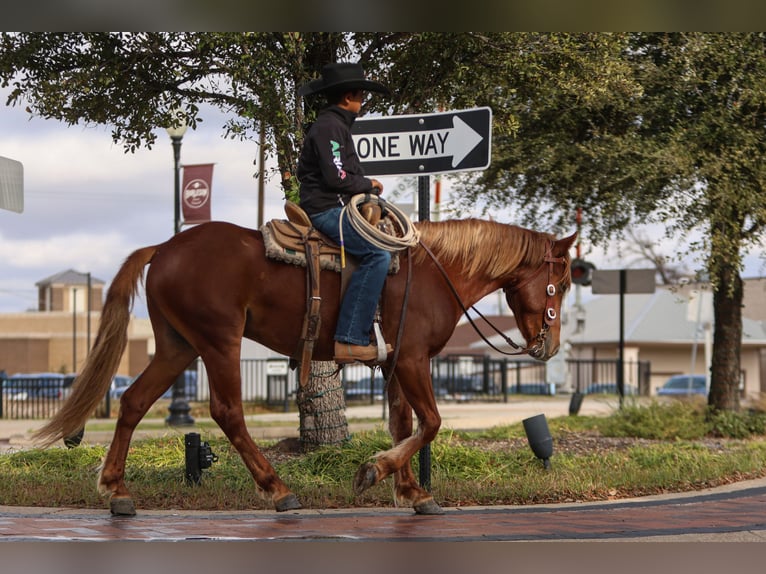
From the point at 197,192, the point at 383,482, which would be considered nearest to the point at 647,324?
the point at 197,192

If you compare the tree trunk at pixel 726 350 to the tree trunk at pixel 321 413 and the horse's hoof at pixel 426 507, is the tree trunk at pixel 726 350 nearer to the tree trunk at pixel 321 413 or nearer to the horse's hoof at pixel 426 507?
the tree trunk at pixel 321 413

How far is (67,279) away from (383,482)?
99.2 metres

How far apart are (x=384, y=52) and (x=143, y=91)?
8.40 ft

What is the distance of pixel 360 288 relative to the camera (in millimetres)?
7195

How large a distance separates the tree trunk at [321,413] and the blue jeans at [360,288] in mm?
3266

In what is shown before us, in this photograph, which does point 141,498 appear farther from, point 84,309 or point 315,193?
point 84,309

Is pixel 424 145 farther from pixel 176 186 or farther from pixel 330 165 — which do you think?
pixel 176 186

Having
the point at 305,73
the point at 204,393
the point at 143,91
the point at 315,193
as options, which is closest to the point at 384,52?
the point at 305,73

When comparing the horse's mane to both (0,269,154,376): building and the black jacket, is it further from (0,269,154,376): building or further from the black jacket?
(0,269,154,376): building

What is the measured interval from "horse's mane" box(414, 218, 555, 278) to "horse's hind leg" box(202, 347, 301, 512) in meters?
1.51

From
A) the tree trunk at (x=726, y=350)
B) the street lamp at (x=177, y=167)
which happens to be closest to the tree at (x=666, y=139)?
the tree trunk at (x=726, y=350)

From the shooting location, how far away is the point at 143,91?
11281 millimetres

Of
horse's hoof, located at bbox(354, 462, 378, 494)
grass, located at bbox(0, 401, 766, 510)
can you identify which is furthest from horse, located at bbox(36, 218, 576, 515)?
grass, located at bbox(0, 401, 766, 510)

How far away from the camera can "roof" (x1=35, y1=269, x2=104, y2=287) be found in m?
100
